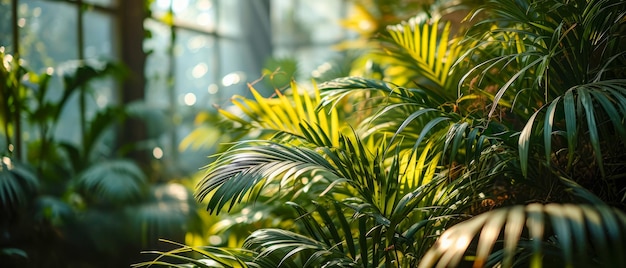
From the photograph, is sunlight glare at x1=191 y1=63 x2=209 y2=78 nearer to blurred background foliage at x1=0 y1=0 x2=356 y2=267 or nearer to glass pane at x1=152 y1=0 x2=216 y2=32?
blurred background foliage at x1=0 y1=0 x2=356 y2=267

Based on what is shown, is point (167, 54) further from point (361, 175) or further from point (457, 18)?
point (361, 175)

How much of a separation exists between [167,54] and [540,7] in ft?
11.4

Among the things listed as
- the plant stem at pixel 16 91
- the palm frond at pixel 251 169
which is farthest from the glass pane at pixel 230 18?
the palm frond at pixel 251 169

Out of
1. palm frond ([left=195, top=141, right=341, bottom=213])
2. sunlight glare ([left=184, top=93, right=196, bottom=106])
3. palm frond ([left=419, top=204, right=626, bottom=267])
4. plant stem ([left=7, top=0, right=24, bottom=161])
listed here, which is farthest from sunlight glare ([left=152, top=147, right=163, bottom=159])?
palm frond ([left=419, top=204, right=626, bottom=267])

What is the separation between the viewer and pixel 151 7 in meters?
4.47

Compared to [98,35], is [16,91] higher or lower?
lower

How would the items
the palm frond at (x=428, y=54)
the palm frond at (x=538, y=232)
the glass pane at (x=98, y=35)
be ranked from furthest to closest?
1. the glass pane at (x=98, y=35)
2. the palm frond at (x=428, y=54)
3. the palm frond at (x=538, y=232)

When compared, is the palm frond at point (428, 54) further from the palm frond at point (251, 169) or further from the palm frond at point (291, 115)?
the palm frond at point (251, 169)

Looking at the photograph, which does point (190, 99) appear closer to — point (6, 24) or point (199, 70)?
point (199, 70)

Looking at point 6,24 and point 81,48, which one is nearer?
point 6,24

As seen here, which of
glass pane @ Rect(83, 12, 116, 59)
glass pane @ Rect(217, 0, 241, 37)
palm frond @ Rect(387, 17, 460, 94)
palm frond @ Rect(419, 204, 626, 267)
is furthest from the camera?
glass pane @ Rect(217, 0, 241, 37)

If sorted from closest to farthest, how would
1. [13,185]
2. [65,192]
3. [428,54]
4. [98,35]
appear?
1. [428,54]
2. [13,185]
3. [65,192]
4. [98,35]

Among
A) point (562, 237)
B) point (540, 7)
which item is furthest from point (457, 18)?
point (562, 237)

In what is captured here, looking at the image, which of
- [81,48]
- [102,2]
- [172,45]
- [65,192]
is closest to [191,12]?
[172,45]
